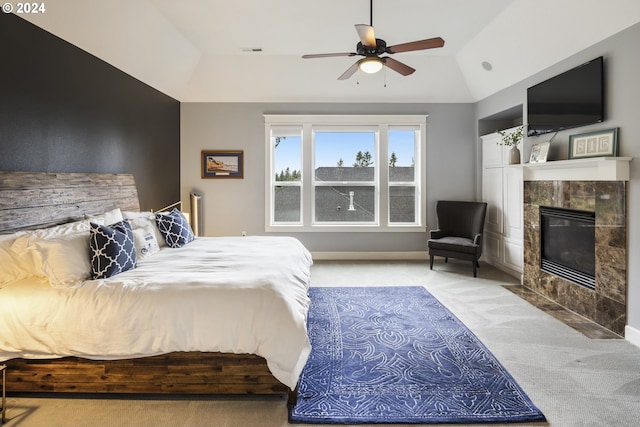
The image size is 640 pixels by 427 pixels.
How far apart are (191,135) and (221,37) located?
1947 millimetres

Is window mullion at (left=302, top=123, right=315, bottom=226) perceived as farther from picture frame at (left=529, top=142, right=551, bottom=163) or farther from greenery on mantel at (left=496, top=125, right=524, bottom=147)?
picture frame at (left=529, top=142, right=551, bottom=163)

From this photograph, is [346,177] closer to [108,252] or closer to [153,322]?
[108,252]

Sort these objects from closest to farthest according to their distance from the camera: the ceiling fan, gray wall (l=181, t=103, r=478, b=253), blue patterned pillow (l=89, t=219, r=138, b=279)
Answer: blue patterned pillow (l=89, t=219, r=138, b=279)
the ceiling fan
gray wall (l=181, t=103, r=478, b=253)

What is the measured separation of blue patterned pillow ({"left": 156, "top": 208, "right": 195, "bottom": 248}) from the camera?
3.87 meters

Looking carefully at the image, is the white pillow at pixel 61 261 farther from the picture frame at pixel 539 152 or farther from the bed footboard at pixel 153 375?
the picture frame at pixel 539 152

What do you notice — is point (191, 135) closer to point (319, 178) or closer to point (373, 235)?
point (319, 178)

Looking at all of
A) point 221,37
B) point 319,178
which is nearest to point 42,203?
point 221,37

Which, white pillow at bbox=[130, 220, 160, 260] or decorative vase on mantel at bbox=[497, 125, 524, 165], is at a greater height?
decorative vase on mantel at bbox=[497, 125, 524, 165]

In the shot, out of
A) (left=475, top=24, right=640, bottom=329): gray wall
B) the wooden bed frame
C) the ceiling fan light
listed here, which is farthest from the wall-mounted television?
the wooden bed frame

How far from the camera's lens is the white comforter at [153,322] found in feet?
7.17

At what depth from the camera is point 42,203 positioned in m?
3.05

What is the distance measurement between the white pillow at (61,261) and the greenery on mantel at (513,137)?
5.05 m

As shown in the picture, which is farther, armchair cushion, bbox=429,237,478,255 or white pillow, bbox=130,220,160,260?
armchair cushion, bbox=429,237,478,255

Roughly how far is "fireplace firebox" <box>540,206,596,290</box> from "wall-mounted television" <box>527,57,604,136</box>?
97cm
